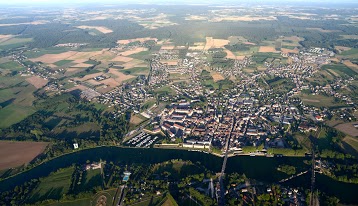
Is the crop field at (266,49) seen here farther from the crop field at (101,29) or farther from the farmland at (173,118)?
the crop field at (101,29)

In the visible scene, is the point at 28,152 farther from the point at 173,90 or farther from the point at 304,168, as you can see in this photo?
the point at 304,168

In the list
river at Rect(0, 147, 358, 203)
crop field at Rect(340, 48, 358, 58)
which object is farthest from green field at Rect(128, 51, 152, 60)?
crop field at Rect(340, 48, 358, 58)

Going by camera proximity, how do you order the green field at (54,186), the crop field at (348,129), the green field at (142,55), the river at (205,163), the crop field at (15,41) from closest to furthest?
1. the green field at (54,186)
2. the river at (205,163)
3. the crop field at (348,129)
4. the green field at (142,55)
5. the crop field at (15,41)

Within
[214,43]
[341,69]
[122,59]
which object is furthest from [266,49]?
[122,59]

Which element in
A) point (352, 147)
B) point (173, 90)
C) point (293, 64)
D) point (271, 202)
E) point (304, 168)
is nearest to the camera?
point (271, 202)

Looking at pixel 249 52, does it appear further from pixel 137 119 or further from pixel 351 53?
pixel 137 119

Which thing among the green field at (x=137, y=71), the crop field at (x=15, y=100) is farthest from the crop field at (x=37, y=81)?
the green field at (x=137, y=71)

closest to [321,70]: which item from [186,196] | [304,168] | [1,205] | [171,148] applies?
[304,168]
